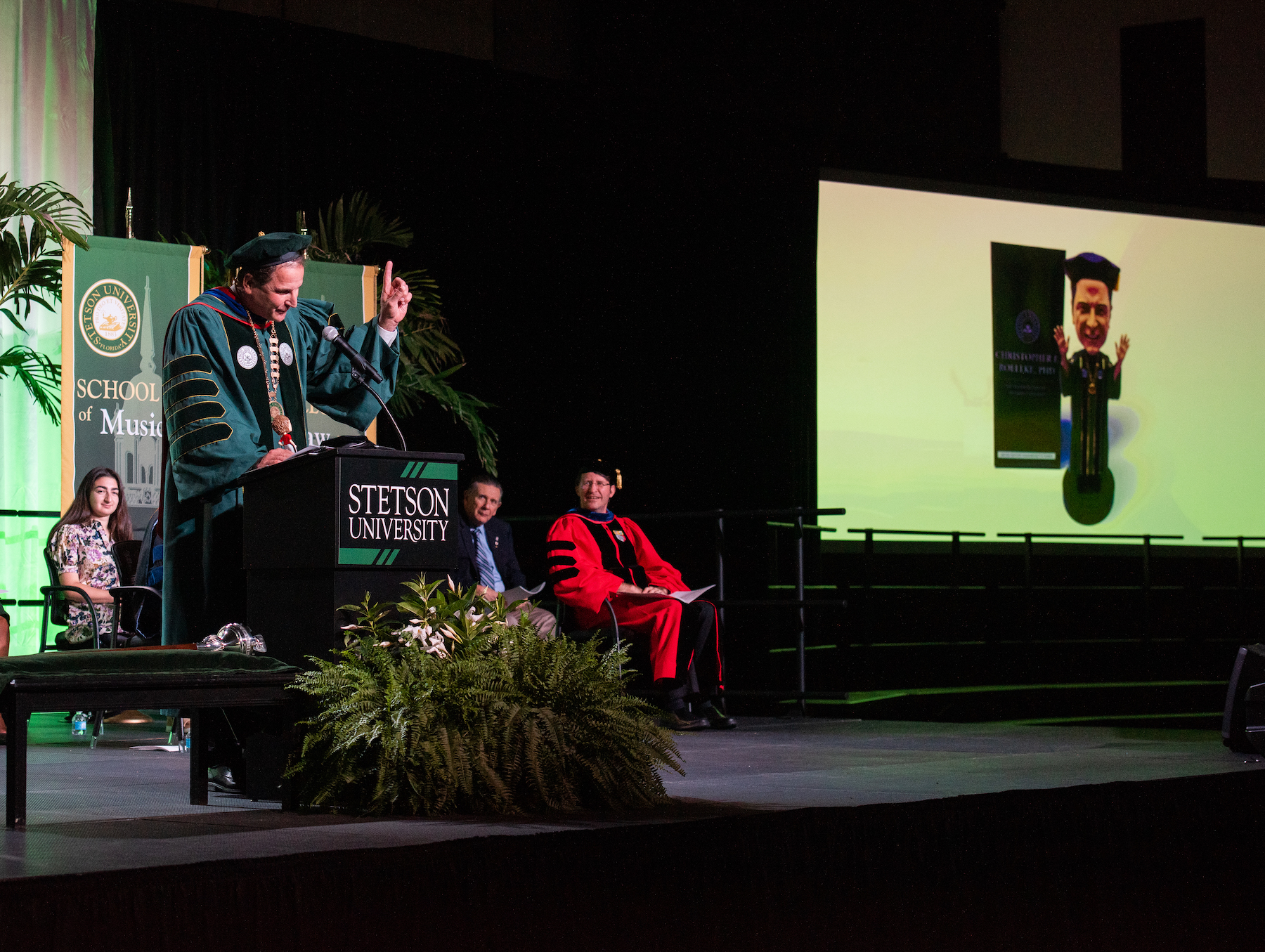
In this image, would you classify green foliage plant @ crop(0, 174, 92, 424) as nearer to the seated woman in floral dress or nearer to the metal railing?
the seated woman in floral dress

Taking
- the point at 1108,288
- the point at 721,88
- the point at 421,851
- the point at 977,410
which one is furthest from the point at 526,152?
the point at 421,851

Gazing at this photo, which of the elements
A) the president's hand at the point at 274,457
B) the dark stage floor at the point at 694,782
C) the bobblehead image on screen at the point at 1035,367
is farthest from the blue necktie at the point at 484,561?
the bobblehead image on screen at the point at 1035,367

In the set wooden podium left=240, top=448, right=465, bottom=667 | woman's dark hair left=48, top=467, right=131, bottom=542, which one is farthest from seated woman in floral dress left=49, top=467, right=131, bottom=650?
wooden podium left=240, top=448, right=465, bottom=667

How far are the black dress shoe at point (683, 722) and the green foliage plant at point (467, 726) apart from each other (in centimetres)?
252

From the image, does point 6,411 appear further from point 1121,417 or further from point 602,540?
point 1121,417

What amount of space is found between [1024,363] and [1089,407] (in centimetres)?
48

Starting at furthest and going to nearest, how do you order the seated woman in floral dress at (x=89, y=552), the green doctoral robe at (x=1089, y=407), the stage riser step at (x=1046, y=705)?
1. the green doctoral robe at (x=1089, y=407)
2. the stage riser step at (x=1046, y=705)
3. the seated woman in floral dress at (x=89, y=552)

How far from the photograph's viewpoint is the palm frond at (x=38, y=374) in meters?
5.89

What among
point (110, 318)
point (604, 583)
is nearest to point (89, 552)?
point (110, 318)

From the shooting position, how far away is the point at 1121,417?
332 inches

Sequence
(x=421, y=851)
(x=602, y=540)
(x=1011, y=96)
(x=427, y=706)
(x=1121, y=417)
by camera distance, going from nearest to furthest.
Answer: (x=421, y=851) < (x=427, y=706) < (x=602, y=540) < (x=1121, y=417) < (x=1011, y=96)

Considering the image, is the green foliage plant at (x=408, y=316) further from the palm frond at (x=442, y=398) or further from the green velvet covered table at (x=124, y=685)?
the green velvet covered table at (x=124, y=685)

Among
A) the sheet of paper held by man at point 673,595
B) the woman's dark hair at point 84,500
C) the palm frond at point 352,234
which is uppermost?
the palm frond at point 352,234

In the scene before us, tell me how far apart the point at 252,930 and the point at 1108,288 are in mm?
7478
